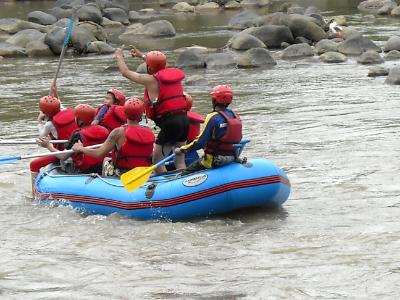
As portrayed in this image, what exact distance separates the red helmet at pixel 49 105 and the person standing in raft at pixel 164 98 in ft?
3.17

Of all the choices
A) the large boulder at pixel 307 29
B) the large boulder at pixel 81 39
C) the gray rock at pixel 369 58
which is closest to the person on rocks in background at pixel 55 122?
the gray rock at pixel 369 58

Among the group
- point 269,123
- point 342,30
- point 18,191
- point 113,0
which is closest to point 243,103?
point 269,123

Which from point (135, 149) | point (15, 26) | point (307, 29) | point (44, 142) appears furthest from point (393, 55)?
point (135, 149)

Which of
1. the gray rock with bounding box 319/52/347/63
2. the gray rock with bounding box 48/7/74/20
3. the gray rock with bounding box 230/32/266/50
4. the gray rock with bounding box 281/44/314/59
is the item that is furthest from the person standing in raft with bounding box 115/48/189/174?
the gray rock with bounding box 48/7/74/20

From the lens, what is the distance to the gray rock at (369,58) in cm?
2000

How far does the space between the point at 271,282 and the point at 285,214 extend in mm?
2040

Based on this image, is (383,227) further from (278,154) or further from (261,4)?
(261,4)

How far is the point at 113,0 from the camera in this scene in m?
34.0

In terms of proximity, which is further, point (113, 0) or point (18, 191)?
point (113, 0)

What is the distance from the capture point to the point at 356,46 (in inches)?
844

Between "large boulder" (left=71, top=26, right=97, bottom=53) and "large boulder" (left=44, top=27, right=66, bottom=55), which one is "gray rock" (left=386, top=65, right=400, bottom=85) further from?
"large boulder" (left=44, top=27, right=66, bottom=55)

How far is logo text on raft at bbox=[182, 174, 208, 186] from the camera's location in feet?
28.0

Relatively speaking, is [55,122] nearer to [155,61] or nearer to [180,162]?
[155,61]

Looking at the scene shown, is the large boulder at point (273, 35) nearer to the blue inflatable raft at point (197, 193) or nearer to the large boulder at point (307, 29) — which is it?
the large boulder at point (307, 29)
